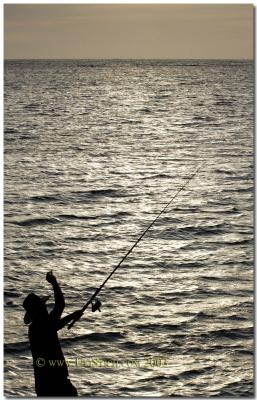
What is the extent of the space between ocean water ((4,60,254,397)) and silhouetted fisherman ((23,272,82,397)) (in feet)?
3.95

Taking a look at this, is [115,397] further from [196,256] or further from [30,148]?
[30,148]

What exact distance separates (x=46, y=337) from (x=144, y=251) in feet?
13.1

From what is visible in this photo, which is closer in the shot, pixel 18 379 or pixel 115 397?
pixel 115 397

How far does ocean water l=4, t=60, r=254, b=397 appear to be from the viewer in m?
7.35

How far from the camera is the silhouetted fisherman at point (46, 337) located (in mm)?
5594

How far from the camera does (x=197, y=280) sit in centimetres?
894

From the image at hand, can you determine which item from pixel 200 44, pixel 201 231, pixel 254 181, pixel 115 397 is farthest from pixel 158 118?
pixel 115 397

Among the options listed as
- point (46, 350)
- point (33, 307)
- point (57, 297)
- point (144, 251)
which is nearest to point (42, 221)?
point (144, 251)

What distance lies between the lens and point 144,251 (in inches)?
379

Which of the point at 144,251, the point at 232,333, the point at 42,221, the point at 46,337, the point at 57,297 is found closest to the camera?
the point at 57,297

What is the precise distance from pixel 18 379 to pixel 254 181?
10.1 ft

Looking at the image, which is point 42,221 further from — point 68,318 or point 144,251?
point 68,318

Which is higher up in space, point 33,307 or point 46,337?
point 33,307

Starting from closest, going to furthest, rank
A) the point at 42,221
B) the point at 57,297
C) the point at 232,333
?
the point at 57,297
the point at 232,333
the point at 42,221
